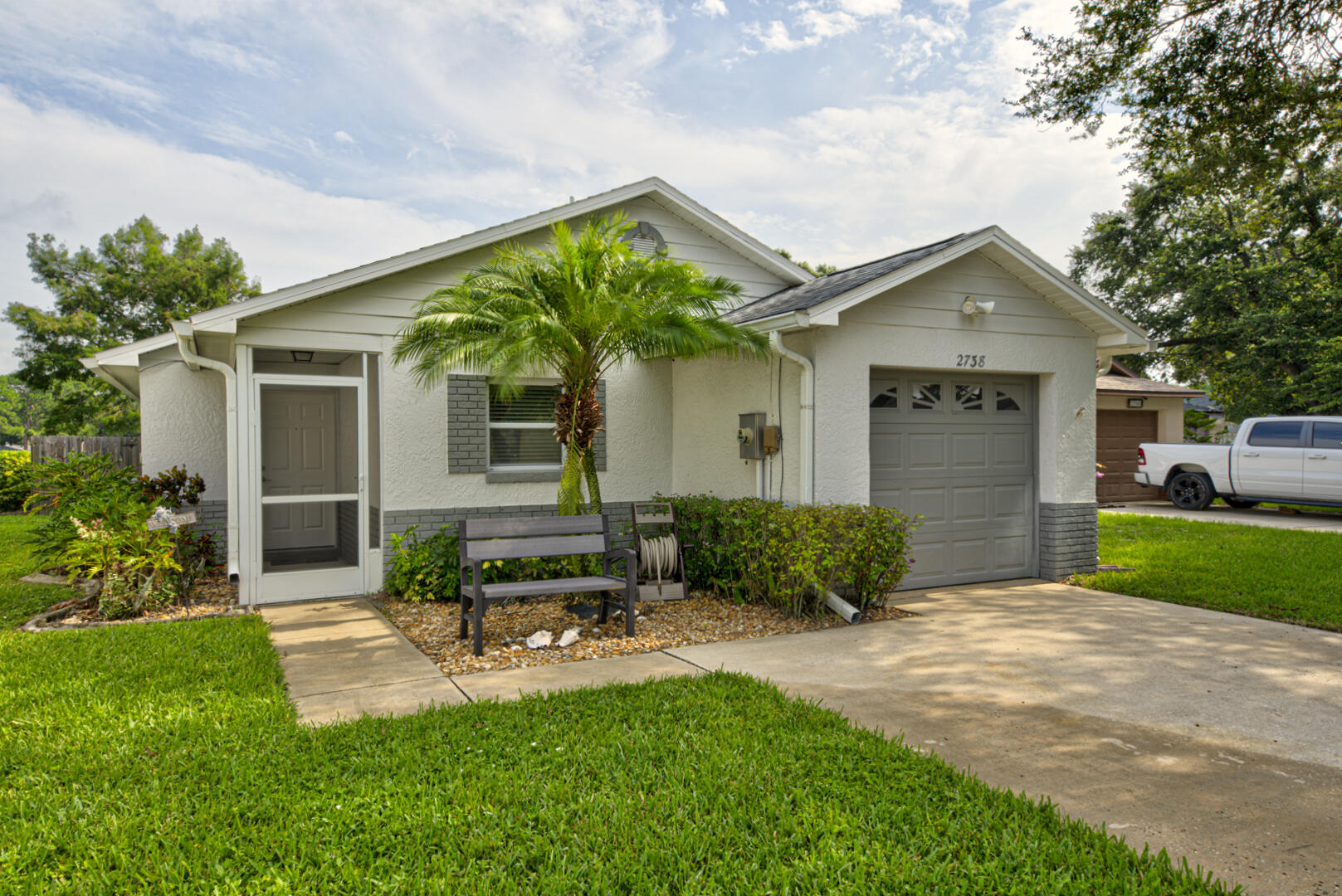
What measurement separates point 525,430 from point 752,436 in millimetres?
2786

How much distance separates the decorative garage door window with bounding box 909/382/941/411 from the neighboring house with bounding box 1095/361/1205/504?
11.8m

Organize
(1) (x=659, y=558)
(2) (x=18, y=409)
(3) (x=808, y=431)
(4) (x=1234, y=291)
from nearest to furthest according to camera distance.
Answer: (3) (x=808, y=431)
(1) (x=659, y=558)
(4) (x=1234, y=291)
(2) (x=18, y=409)

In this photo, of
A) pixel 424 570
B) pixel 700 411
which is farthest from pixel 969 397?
pixel 424 570

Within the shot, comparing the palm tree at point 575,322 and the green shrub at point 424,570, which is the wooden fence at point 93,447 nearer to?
the green shrub at point 424,570

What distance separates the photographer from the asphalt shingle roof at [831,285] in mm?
7676

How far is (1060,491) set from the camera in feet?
29.4

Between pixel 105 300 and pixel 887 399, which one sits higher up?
pixel 105 300

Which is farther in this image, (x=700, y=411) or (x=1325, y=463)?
(x=1325, y=463)

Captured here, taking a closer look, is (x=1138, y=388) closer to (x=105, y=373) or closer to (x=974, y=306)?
(x=974, y=306)

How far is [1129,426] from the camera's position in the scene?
1895cm

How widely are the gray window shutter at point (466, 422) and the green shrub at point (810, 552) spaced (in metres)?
2.88

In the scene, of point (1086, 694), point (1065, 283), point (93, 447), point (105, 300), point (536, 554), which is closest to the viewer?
point (1086, 694)

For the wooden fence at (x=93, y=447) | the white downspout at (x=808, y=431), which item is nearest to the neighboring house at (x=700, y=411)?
the white downspout at (x=808, y=431)

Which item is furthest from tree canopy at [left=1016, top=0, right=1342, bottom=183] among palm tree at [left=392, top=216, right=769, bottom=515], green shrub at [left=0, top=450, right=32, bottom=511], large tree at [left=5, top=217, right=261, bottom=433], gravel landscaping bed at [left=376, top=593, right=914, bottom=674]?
large tree at [left=5, top=217, right=261, bottom=433]
